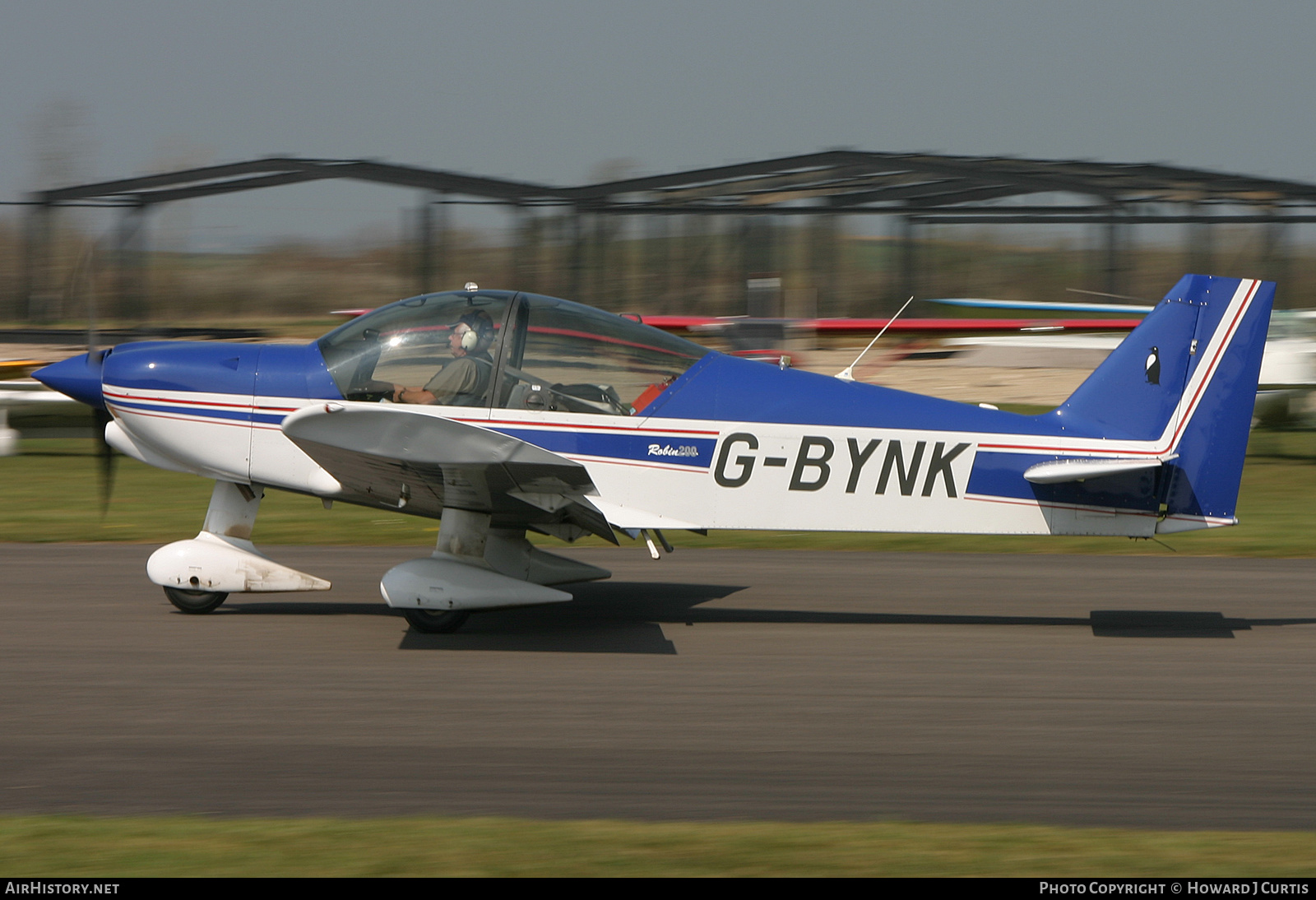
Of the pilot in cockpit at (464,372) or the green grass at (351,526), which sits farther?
the green grass at (351,526)

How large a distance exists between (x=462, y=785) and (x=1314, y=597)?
615 centimetres

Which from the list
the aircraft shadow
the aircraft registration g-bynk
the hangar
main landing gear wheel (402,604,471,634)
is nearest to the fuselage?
the aircraft registration g-bynk

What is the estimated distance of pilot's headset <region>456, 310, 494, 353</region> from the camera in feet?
20.8

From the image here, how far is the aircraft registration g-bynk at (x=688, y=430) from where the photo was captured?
6340 millimetres

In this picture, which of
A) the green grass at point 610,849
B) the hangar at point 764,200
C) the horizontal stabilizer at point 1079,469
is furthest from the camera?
the hangar at point 764,200

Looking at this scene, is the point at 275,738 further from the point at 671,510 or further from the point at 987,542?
the point at 987,542

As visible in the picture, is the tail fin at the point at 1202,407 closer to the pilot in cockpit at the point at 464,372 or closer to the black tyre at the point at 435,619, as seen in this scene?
the pilot in cockpit at the point at 464,372

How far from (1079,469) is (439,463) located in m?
3.28

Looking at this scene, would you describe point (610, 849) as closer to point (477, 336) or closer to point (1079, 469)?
point (477, 336)

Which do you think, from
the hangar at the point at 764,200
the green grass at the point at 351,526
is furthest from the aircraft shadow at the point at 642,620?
the hangar at the point at 764,200

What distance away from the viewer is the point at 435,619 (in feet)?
20.8

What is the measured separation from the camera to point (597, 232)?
2097cm

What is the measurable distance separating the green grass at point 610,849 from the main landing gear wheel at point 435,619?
2.56 meters

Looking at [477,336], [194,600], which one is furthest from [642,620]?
[194,600]
